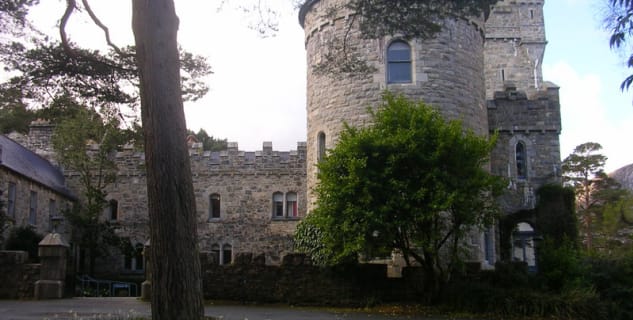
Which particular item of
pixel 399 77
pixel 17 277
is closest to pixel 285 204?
pixel 399 77

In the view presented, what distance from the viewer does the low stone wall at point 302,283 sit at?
17.4 m

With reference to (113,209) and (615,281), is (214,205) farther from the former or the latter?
(615,281)

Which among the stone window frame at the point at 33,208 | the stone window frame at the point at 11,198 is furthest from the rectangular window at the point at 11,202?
the stone window frame at the point at 33,208

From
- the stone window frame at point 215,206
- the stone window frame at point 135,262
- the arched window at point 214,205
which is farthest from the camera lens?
the arched window at point 214,205

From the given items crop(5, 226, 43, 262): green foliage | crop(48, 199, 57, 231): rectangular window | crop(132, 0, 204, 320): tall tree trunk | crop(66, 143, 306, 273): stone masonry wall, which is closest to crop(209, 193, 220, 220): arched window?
crop(66, 143, 306, 273): stone masonry wall

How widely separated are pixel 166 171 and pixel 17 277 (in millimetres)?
10519

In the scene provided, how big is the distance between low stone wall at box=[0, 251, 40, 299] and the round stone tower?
818 centimetres

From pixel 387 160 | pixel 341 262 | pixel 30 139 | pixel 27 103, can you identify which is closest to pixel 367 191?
pixel 387 160

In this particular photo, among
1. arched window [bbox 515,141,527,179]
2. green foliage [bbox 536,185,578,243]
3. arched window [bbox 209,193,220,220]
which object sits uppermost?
arched window [bbox 515,141,527,179]

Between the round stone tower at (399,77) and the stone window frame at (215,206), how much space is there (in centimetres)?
1128

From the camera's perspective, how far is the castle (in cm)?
2027

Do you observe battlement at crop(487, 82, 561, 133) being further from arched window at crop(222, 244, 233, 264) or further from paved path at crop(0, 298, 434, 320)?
arched window at crop(222, 244, 233, 264)

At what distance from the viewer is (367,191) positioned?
1599 cm

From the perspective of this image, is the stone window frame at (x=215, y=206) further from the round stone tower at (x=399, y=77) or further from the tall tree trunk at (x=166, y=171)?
the tall tree trunk at (x=166, y=171)
